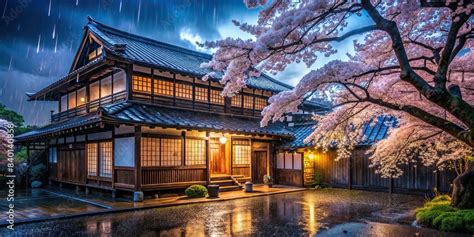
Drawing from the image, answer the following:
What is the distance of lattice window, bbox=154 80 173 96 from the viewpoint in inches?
720

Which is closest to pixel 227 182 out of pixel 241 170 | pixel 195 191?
pixel 241 170

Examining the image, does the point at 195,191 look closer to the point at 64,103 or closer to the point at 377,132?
the point at 377,132

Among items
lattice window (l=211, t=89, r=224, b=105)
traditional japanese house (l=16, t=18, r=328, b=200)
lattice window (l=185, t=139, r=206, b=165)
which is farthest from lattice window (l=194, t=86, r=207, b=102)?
lattice window (l=185, t=139, r=206, b=165)

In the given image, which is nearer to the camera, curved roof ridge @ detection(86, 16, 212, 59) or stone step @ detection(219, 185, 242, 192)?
stone step @ detection(219, 185, 242, 192)

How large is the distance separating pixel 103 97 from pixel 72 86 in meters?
4.63

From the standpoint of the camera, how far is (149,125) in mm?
14469

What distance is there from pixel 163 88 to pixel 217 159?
5.62 metres

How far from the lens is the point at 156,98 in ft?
58.8

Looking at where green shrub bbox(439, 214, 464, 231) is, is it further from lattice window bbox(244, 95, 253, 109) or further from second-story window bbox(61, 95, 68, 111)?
second-story window bbox(61, 95, 68, 111)

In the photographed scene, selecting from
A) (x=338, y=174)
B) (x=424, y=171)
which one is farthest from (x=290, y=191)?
(x=424, y=171)

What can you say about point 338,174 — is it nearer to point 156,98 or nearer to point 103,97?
point 156,98

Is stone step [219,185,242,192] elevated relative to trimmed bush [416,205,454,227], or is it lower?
lower

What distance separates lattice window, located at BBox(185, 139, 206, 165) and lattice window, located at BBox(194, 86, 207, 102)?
11.3 feet

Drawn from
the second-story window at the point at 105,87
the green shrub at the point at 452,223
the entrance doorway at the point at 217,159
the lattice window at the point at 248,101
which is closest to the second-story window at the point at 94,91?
the second-story window at the point at 105,87
